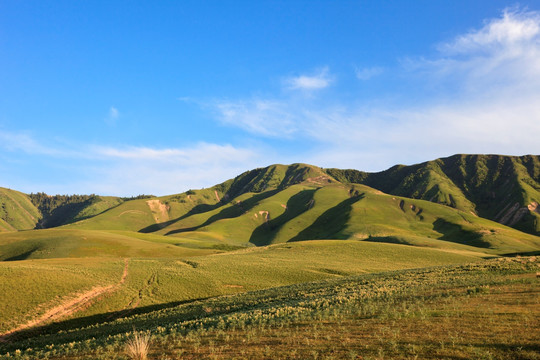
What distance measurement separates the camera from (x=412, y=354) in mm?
11930

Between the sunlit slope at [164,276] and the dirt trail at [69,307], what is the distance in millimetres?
720

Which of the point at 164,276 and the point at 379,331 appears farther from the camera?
the point at 164,276

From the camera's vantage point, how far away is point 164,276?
187 feet

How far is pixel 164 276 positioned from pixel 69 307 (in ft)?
56.9

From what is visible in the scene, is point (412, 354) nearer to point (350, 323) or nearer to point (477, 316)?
point (350, 323)

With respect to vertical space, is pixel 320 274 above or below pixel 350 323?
below

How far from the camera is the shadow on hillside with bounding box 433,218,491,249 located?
458 ft

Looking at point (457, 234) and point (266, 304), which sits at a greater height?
point (266, 304)

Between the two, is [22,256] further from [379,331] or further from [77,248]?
[379,331]

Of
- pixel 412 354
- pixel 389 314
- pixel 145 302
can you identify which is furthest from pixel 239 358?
pixel 145 302

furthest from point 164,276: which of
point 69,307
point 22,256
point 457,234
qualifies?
point 457,234

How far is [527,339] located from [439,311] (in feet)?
19.7

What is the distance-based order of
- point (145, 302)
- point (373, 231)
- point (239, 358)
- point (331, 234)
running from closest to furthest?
point (239, 358) < point (145, 302) < point (373, 231) < point (331, 234)

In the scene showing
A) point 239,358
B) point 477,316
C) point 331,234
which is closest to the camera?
point 239,358
